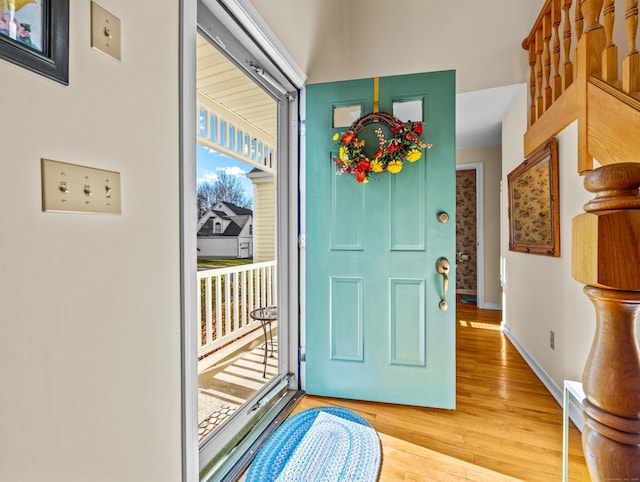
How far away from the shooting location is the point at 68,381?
2.37 feet

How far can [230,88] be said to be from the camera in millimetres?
2662

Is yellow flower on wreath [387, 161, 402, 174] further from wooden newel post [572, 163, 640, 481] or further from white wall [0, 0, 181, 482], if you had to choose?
wooden newel post [572, 163, 640, 481]

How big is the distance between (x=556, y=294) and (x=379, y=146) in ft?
5.14

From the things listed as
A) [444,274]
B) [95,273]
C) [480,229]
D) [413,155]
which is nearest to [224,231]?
[413,155]

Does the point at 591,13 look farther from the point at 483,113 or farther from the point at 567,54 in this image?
the point at 483,113

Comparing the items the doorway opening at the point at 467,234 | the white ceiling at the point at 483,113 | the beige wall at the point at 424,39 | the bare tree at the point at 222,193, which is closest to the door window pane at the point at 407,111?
the beige wall at the point at 424,39

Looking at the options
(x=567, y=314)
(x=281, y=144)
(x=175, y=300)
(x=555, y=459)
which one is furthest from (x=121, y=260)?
(x=567, y=314)

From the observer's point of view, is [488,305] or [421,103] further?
[488,305]

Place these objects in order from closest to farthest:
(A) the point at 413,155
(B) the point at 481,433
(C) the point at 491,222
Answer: (B) the point at 481,433 → (A) the point at 413,155 → (C) the point at 491,222

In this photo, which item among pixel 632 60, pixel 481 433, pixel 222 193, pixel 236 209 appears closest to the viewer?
pixel 632 60

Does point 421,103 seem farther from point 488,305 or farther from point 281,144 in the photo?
point 488,305

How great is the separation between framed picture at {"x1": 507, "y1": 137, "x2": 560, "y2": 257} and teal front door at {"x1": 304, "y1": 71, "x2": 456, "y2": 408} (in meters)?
0.84

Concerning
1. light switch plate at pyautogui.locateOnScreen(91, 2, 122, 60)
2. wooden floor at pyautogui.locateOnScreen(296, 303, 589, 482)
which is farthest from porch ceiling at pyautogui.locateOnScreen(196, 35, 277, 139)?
wooden floor at pyautogui.locateOnScreen(296, 303, 589, 482)

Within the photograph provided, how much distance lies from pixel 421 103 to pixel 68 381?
2.09 meters
